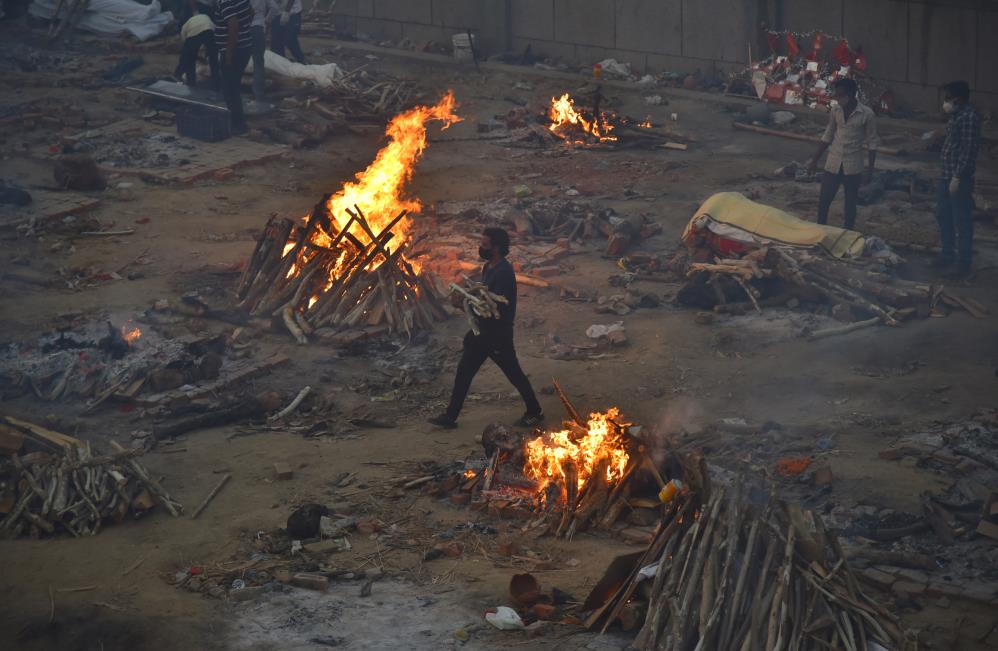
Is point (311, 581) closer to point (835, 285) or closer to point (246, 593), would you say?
point (246, 593)

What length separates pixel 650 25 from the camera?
78.1 feet

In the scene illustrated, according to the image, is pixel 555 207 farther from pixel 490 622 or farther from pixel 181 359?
pixel 490 622

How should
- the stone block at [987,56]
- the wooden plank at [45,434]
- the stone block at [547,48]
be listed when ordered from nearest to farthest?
1. the wooden plank at [45,434]
2. the stone block at [987,56]
3. the stone block at [547,48]

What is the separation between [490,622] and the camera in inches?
273

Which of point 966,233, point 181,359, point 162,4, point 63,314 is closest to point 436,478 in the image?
point 181,359

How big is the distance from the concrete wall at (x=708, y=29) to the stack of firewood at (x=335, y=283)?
11145mm

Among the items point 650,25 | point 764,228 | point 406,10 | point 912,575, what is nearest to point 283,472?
point 912,575

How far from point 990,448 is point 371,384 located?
19.8 ft

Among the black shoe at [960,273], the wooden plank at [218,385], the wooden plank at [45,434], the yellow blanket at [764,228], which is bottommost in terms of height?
the wooden plank at [218,385]

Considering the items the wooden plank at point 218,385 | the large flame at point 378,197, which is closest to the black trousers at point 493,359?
the wooden plank at point 218,385

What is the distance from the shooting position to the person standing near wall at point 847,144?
14.0 metres

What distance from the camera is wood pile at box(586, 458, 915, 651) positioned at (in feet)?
19.8

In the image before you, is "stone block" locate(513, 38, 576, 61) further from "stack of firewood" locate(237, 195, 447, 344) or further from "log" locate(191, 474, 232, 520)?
"log" locate(191, 474, 232, 520)

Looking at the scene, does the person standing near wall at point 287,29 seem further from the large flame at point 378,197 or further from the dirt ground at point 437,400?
the large flame at point 378,197
